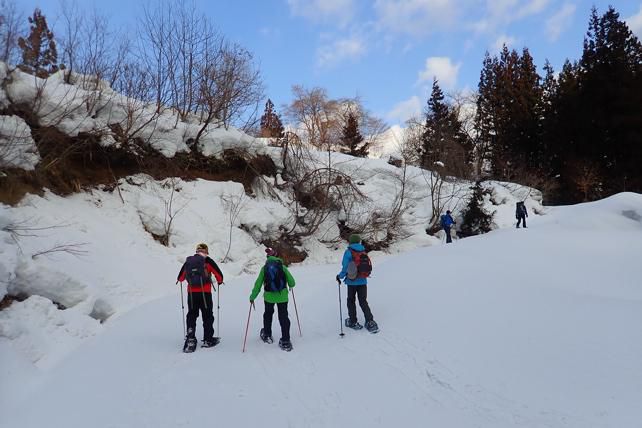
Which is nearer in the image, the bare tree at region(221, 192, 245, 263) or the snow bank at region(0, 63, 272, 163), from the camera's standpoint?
the snow bank at region(0, 63, 272, 163)

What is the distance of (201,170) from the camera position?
16875mm

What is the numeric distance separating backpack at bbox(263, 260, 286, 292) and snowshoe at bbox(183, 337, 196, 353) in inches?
58.1

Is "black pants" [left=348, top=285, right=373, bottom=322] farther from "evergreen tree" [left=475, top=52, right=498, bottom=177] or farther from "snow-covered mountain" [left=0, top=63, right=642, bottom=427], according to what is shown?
"evergreen tree" [left=475, top=52, right=498, bottom=177]

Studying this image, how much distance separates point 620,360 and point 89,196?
548 inches

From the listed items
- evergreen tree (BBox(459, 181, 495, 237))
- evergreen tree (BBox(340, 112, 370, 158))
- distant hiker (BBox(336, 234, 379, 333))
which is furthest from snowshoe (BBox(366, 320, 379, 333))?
evergreen tree (BBox(340, 112, 370, 158))

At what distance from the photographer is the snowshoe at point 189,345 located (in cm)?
607

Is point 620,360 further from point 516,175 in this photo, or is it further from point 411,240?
point 516,175

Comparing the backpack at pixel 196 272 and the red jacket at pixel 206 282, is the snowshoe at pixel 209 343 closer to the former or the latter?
the red jacket at pixel 206 282

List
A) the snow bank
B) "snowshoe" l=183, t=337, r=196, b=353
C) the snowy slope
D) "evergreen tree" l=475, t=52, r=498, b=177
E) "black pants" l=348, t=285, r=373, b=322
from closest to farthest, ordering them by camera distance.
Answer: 1. the snowy slope
2. "snowshoe" l=183, t=337, r=196, b=353
3. "black pants" l=348, t=285, r=373, b=322
4. the snow bank
5. "evergreen tree" l=475, t=52, r=498, b=177

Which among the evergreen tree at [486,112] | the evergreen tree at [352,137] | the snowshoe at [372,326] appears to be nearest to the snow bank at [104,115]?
the snowshoe at [372,326]

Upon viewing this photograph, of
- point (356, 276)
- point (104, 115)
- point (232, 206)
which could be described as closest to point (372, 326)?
point (356, 276)

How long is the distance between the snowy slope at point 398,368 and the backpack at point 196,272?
1.15m

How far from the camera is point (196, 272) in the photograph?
637 centimetres

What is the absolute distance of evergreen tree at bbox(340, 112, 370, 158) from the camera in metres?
40.9
